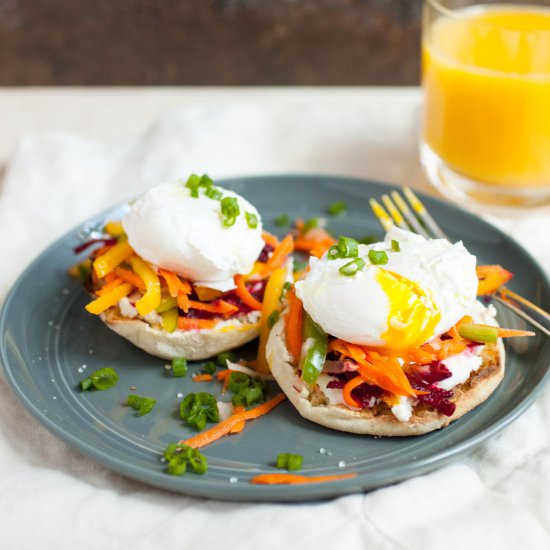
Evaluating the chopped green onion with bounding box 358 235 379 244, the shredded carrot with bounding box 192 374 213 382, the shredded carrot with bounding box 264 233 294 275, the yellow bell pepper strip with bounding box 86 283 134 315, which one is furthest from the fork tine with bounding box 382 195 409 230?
the yellow bell pepper strip with bounding box 86 283 134 315

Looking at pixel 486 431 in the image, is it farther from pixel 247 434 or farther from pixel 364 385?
pixel 247 434

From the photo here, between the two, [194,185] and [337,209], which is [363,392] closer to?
[194,185]

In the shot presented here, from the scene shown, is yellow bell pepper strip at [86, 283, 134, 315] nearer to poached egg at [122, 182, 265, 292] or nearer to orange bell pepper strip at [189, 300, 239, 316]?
poached egg at [122, 182, 265, 292]

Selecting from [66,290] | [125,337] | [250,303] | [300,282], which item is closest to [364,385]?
[300,282]

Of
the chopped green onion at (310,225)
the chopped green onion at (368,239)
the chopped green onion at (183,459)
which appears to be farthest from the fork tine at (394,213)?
the chopped green onion at (183,459)

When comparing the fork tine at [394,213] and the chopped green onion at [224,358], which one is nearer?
the chopped green onion at [224,358]

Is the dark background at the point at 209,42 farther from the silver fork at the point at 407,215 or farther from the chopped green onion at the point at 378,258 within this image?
the chopped green onion at the point at 378,258
